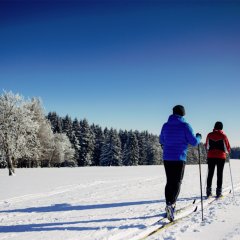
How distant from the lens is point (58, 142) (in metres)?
59.7

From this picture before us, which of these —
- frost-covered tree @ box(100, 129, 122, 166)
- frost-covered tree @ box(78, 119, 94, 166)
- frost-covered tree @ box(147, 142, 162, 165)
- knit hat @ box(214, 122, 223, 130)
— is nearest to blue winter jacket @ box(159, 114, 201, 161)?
knit hat @ box(214, 122, 223, 130)

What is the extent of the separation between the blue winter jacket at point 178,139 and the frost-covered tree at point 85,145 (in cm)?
7394

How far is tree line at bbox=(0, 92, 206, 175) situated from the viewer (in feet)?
101

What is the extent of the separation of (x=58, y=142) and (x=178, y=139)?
54.6 metres

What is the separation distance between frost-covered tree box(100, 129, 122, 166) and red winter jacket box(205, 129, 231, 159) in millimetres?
72374

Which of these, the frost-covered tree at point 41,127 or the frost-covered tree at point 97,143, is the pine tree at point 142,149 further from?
the frost-covered tree at point 41,127

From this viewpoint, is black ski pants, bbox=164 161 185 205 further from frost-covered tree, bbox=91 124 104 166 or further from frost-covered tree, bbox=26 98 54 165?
frost-covered tree, bbox=91 124 104 166

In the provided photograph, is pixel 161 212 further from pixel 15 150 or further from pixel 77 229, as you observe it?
pixel 15 150

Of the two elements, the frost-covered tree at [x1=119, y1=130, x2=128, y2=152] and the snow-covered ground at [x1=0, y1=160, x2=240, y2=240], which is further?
the frost-covered tree at [x1=119, y1=130, x2=128, y2=152]

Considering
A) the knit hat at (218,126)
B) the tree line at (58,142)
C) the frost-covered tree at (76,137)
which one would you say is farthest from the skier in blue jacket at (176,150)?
the frost-covered tree at (76,137)

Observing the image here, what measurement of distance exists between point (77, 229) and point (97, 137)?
88.5m

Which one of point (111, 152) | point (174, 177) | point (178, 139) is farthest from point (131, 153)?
point (178, 139)

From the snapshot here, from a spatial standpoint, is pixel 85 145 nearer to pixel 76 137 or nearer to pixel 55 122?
pixel 76 137

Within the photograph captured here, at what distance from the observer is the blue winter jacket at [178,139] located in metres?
6.82
